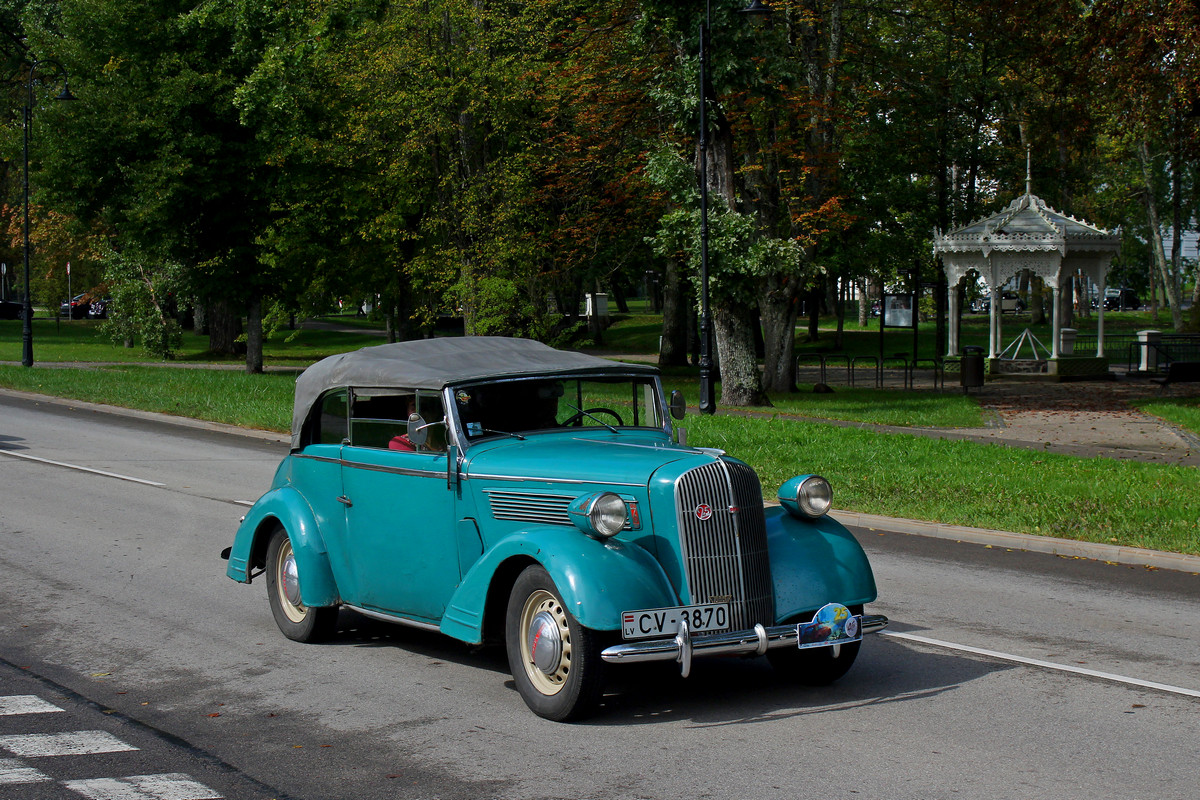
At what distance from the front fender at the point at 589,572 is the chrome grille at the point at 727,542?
19 cm

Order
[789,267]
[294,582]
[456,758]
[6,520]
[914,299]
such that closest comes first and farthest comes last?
[456,758], [294,582], [6,520], [789,267], [914,299]

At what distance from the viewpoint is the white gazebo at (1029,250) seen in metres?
36.6

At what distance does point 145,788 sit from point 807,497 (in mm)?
3600

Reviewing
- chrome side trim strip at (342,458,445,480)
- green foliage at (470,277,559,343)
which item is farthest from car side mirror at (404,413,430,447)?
green foliage at (470,277,559,343)

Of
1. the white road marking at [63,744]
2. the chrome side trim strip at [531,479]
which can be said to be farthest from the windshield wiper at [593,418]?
the white road marking at [63,744]

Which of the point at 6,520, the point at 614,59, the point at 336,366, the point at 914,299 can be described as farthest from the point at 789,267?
the point at 336,366

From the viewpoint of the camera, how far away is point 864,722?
6.00m

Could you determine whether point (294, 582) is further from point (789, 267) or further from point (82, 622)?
point (789, 267)

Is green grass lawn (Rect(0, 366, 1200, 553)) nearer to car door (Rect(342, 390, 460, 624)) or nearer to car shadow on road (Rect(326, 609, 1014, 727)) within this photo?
car shadow on road (Rect(326, 609, 1014, 727))

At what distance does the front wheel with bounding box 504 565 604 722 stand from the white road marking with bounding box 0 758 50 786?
7.28 ft

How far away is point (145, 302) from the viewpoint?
4825 cm

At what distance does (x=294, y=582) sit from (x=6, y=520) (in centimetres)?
626

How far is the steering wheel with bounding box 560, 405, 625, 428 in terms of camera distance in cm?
728

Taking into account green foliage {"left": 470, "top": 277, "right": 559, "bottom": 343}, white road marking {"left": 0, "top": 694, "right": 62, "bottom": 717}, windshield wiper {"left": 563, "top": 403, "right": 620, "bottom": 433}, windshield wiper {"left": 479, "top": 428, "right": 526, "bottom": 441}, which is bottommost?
white road marking {"left": 0, "top": 694, "right": 62, "bottom": 717}
